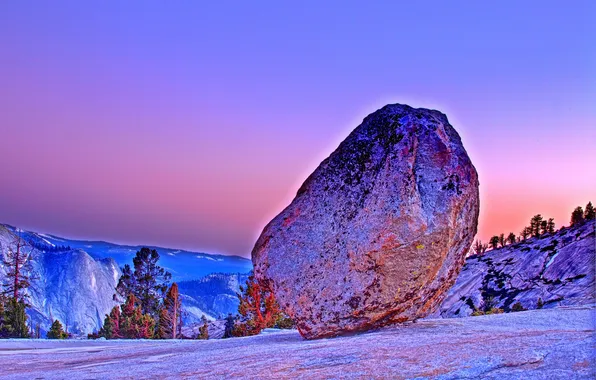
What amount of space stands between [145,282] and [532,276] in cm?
4126

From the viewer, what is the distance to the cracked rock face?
11.9 m

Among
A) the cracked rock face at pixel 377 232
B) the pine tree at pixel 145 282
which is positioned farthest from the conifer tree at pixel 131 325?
Answer: the cracked rock face at pixel 377 232

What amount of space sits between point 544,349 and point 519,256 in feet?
126

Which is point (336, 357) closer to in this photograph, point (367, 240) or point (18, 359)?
point (367, 240)

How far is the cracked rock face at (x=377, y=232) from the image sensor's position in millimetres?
11914

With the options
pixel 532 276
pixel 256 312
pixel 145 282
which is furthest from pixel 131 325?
pixel 532 276

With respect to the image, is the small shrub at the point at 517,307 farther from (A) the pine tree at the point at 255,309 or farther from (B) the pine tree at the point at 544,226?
(B) the pine tree at the point at 544,226

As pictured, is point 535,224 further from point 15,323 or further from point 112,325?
point 15,323

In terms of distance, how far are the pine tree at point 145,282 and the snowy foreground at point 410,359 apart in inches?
1789

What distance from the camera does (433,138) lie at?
13.0m

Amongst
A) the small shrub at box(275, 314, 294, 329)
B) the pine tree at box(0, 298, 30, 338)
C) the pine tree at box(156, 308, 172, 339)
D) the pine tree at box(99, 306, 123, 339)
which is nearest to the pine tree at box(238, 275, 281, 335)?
the small shrub at box(275, 314, 294, 329)

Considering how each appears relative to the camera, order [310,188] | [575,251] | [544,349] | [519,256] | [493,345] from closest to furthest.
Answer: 1. [544,349]
2. [493,345]
3. [310,188]
4. [575,251]
5. [519,256]

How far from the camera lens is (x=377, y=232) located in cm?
1191

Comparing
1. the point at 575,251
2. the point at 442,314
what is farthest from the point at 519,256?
the point at 442,314
